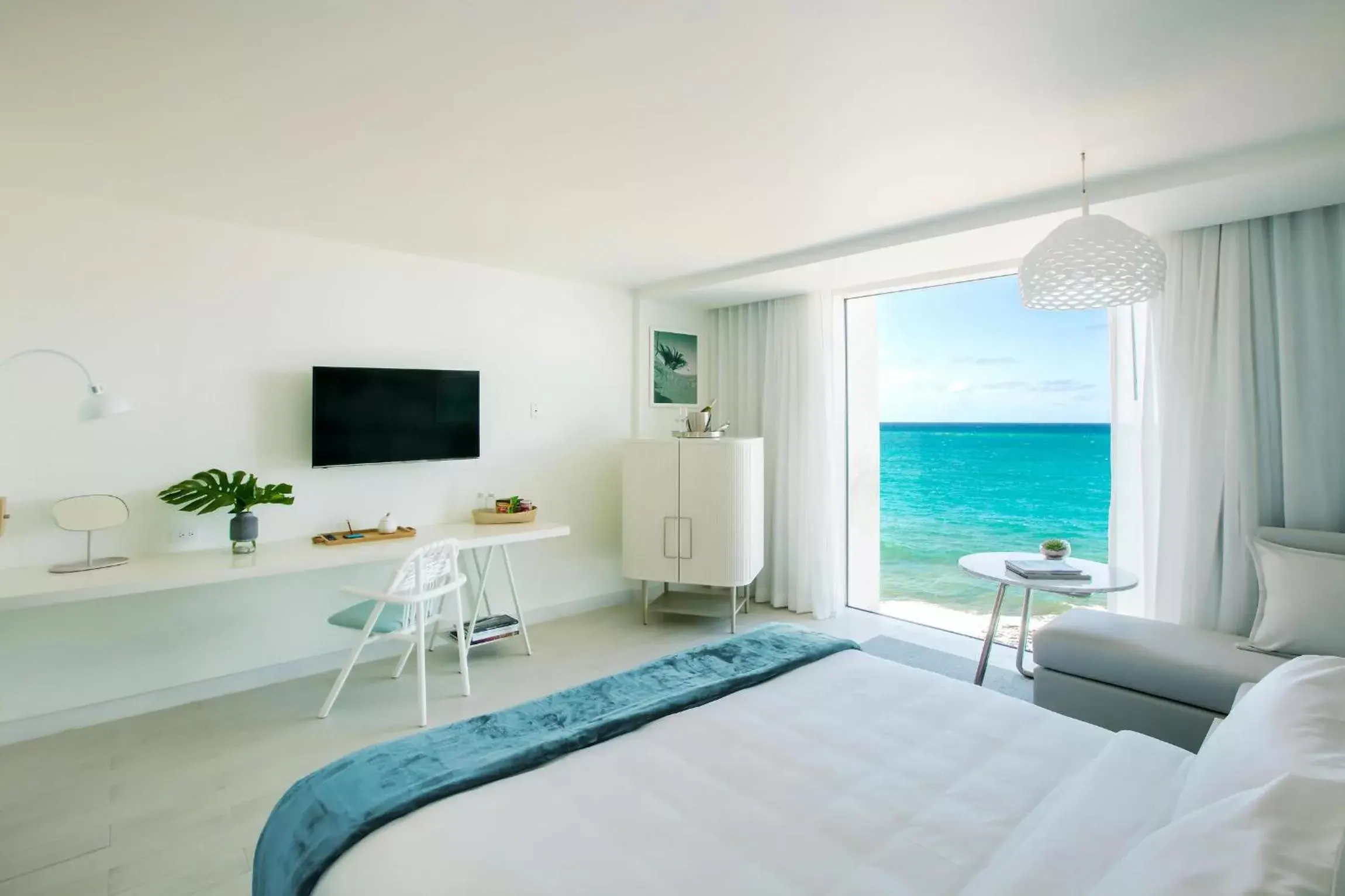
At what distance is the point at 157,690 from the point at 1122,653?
4.28 meters

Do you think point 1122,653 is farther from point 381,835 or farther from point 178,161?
point 178,161

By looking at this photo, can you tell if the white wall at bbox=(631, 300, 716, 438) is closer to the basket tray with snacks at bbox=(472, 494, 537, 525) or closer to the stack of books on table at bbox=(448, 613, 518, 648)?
the basket tray with snacks at bbox=(472, 494, 537, 525)

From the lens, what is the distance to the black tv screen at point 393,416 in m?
3.48

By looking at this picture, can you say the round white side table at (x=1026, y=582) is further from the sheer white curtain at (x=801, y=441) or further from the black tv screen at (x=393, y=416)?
the black tv screen at (x=393, y=416)

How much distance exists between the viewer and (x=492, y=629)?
148 inches

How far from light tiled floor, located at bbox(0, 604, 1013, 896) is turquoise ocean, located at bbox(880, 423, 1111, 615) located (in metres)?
4.86

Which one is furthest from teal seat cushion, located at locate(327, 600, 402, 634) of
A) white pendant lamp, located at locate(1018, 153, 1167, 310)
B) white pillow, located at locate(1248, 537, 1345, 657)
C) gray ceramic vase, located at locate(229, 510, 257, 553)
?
white pillow, located at locate(1248, 537, 1345, 657)

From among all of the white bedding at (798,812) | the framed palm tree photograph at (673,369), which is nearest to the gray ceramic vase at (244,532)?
the white bedding at (798,812)

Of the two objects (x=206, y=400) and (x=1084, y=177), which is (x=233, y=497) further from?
(x=1084, y=177)

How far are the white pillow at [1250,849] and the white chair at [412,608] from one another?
8.76ft

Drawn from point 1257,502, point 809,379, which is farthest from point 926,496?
point 1257,502

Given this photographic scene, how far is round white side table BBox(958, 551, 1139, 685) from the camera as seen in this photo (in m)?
2.83

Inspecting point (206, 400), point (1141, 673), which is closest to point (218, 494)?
point (206, 400)

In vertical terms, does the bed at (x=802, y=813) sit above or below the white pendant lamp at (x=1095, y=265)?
below
